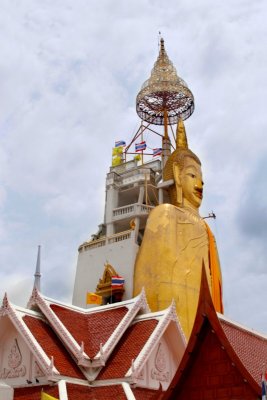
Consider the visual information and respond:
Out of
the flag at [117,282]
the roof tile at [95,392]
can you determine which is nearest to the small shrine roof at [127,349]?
the roof tile at [95,392]

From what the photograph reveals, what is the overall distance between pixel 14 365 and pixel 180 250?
1150 centimetres

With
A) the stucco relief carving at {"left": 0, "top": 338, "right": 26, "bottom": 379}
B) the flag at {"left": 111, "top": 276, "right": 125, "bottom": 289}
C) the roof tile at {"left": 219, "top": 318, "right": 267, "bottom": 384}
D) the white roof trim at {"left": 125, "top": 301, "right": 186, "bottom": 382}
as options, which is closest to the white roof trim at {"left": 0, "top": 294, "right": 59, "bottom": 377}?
the stucco relief carving at {"left": 0, "top": 338, "right": 26, "bottom": 379}

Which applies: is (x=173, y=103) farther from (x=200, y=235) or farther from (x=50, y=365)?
(x=50, y=365)

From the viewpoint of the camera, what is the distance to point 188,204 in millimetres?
30328

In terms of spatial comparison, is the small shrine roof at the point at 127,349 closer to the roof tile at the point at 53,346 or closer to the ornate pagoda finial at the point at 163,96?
the roof tile at the point at 53,346

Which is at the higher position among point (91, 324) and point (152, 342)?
point (91, 324)

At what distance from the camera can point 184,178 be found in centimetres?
3058

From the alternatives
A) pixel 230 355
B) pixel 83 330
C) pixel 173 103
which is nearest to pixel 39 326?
pixel 83 330

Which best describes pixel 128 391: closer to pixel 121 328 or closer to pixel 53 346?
pixel 121 328

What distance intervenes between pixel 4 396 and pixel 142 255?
16282 mm

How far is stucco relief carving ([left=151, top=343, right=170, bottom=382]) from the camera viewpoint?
1828 cm

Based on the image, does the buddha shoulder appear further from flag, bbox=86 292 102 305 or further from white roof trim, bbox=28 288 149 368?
white roof trim, bbox=28 288 149 368

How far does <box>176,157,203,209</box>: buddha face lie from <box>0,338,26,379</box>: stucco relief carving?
1380cm

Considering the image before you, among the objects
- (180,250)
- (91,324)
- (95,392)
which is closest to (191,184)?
(180,250)
